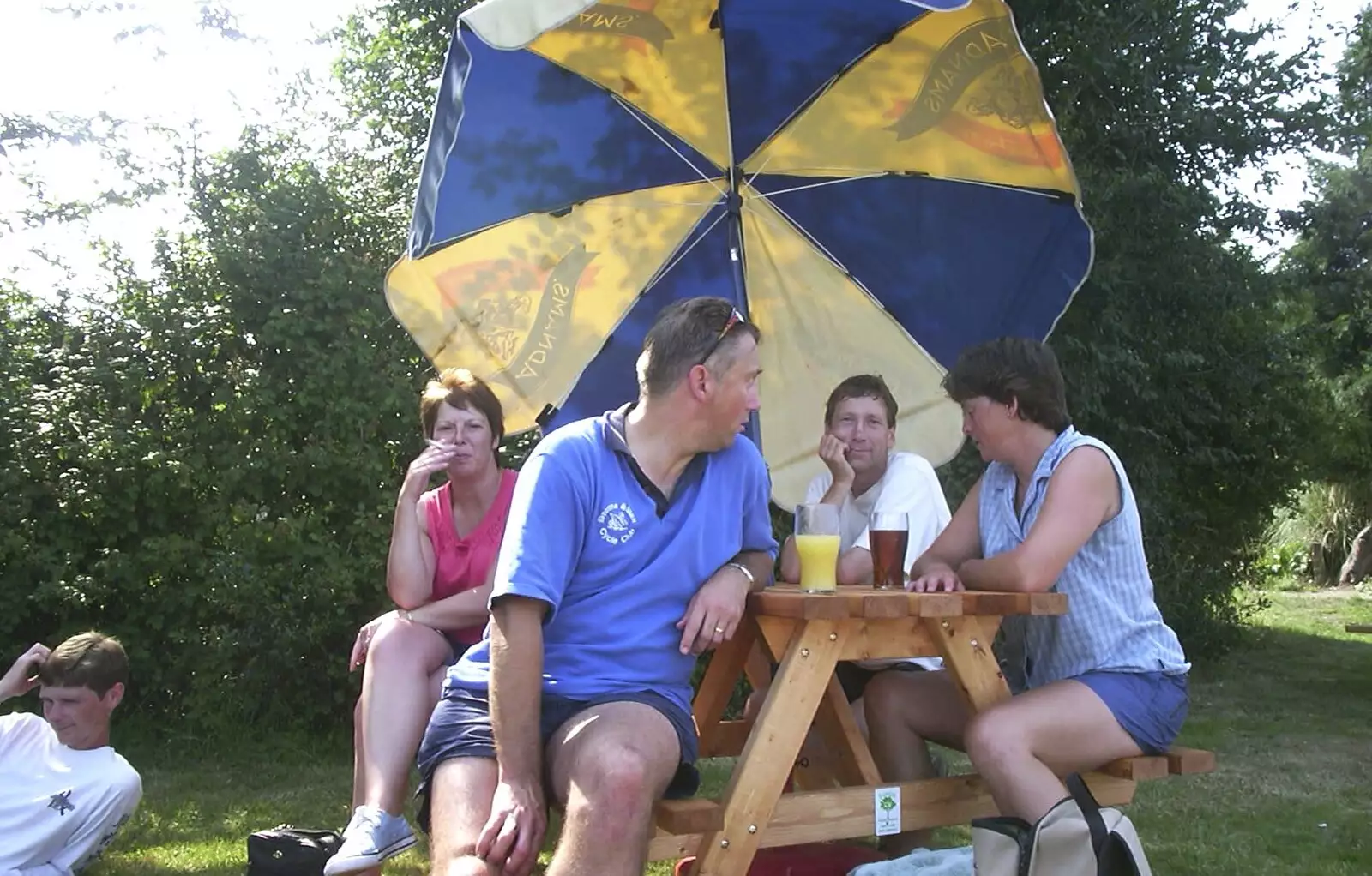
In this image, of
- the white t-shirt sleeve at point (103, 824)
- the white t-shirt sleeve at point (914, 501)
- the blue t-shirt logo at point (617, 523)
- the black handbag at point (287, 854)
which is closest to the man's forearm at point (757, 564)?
the blue t-shirt logo at point (617, 523)

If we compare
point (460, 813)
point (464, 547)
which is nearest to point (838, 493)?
point (464, 547)

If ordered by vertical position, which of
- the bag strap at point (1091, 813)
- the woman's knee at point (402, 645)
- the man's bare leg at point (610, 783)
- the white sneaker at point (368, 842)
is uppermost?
the woman's knee at point (402, 645)

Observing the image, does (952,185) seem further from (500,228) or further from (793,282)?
(500,228)

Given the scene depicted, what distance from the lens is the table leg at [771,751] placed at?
96.0 inches

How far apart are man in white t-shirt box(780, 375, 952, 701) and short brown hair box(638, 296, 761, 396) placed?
0.88 meters

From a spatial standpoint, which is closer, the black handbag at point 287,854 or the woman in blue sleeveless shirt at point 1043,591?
the woman in blue sleeveless shirt at point 1043,591

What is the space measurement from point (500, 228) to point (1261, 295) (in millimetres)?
6554

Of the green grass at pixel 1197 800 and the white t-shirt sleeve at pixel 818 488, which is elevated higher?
the white t-shirt sleeve at pixel 818 488

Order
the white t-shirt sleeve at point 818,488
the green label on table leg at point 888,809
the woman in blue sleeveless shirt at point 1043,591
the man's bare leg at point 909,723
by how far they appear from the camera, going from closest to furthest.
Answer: the woman in blue sleeveless shirt at point 1043,591, the green label on table leg at point 888,809, the man's bare leg at point 909,723, the white t-shirt sleeve at point 818,488

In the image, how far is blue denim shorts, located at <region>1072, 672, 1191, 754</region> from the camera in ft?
8.74

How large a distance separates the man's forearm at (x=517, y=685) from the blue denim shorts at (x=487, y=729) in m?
0.07

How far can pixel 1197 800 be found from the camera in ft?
15.8

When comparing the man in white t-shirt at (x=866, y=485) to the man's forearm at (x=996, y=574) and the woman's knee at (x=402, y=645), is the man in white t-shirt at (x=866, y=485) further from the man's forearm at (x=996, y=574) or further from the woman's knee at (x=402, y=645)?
the woman's knee at (x=402, y=645)

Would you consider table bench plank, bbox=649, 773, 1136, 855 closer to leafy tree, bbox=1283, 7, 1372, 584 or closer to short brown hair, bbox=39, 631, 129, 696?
short brown hair, bbox=39, 631, 129, 696
